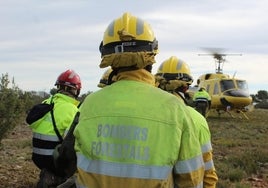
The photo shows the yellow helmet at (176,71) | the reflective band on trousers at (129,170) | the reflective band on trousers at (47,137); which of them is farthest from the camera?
the reflective band on trousers at (47,137)

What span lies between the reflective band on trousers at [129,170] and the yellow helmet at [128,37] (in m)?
0.66

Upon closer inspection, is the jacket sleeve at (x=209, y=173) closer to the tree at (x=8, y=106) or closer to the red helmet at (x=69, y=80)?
the red helmet at (x=69, y=80)

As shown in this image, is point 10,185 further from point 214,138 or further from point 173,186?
point 214,138

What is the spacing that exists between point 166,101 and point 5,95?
6763mm

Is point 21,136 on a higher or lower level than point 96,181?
lower

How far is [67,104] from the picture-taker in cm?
530

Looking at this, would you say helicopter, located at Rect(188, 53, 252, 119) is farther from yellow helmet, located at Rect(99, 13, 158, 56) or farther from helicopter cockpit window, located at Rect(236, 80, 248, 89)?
yellow helmet, located at Rect(99, 13, 158, 56)

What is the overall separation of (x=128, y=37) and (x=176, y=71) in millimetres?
2266

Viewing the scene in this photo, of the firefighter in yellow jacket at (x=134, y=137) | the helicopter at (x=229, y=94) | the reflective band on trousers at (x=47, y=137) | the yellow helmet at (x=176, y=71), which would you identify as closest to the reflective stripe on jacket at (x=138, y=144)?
the firefighter in yellow jacket at (x=134, y=137)

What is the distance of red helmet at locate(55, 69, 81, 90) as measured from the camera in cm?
566

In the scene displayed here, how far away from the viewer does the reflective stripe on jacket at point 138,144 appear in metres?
2.47

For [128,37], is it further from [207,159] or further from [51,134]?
[51,134]

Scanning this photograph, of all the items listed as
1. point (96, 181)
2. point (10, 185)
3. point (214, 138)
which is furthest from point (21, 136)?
point (96, 181)

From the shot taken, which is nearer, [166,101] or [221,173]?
[166,101]
